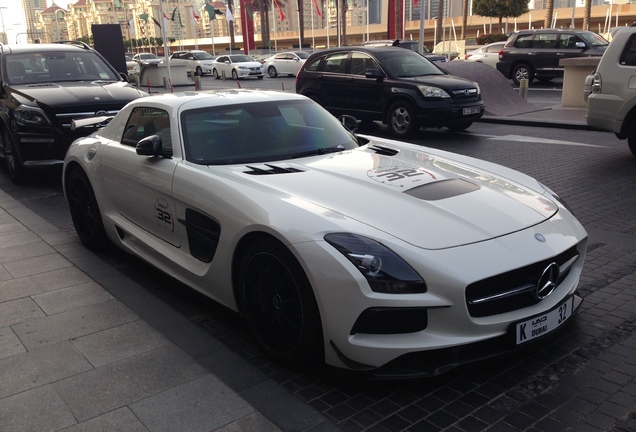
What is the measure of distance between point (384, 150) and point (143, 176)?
6.10 ft

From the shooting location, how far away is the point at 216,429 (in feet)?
9.70

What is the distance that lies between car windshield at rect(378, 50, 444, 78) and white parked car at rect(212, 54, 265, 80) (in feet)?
82.1

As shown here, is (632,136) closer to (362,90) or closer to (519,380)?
(362,90)

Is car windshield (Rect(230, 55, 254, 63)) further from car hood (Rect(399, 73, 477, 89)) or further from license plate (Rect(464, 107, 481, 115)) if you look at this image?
license plate (Rect(464, 107, 481, 115))

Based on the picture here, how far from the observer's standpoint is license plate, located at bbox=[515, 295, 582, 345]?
125 inches

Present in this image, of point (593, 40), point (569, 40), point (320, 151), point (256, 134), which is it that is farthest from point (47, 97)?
point (593, 40)

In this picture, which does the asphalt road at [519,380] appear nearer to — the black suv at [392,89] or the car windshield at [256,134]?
the car windshield at [256,134]

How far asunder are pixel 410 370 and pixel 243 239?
1.22 m

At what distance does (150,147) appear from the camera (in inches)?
178

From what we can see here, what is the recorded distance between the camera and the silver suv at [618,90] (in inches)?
355

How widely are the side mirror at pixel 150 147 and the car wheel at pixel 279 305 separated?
4.39 ft

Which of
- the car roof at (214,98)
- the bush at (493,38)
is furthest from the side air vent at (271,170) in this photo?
the bush at (493,38)

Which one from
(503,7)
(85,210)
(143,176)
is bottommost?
(85,210)

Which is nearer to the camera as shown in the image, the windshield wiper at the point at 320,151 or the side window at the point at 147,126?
the windshield wiper at the point at 320,151
